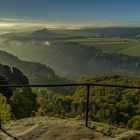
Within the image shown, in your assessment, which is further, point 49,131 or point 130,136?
point 49,131

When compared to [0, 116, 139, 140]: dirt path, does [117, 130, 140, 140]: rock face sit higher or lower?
higher

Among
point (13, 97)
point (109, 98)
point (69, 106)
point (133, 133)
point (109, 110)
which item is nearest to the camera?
point (133, 133)

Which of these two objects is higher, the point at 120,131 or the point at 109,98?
the point at 120,131

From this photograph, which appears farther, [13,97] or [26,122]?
[13,97]

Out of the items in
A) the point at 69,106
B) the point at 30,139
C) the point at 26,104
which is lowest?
the point at 69,106

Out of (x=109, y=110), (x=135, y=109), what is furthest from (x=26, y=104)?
(x=135, y=109)

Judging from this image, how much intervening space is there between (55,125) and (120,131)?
78.3 inches

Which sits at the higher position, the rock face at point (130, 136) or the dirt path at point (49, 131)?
the rock face at point (130, 136)

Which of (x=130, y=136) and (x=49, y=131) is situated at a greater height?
(x=130, y=136)

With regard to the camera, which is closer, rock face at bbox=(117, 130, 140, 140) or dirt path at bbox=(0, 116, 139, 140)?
rock face at bbox=(117, 130, 140, 140)

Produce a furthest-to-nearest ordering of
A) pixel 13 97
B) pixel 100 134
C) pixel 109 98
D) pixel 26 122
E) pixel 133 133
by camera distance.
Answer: pixel 109 98 < pixel 13 97 < pixel 26 122 < pixel 100 134 < pixel 133 133

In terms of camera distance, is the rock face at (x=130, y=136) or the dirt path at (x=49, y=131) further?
the dirt path at (x=49, y=131)

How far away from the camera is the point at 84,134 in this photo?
10.8 metres

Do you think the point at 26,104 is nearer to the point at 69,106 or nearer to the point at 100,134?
the point at 100,134
